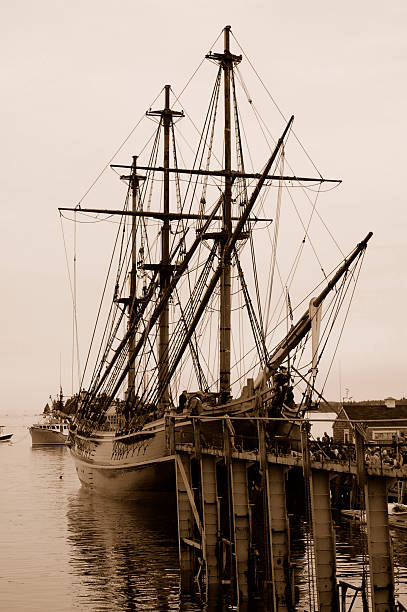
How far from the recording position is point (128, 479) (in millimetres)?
62312

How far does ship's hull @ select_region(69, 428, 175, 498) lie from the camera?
5666 cm

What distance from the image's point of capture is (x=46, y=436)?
18762 centimetres

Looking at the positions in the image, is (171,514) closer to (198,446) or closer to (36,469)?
(198,446)

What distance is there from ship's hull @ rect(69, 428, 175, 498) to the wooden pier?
13851 millimetres

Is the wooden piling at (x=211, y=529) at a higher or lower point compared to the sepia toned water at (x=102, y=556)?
higher

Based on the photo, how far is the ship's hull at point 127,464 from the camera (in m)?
56.7

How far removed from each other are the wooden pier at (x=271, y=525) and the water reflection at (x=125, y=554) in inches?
80.8

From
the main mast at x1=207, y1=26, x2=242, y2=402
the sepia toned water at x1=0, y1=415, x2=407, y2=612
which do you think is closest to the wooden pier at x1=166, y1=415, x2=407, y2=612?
the sepia toned water at x1=0, y1=415, x2=407, y2=612

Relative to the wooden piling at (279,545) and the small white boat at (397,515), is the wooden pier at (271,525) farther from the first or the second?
the small white boat at (397,515)

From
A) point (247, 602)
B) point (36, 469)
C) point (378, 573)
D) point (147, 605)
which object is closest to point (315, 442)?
point (378, 573)

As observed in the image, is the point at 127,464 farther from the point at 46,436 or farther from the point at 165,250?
the point at 46,436

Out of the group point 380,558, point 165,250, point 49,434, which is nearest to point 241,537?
point 380,558

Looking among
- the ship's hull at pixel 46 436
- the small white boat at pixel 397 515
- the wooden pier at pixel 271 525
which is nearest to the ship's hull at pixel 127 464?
the small white boat at pixel 397 515

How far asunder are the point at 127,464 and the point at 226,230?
59.9 ft
